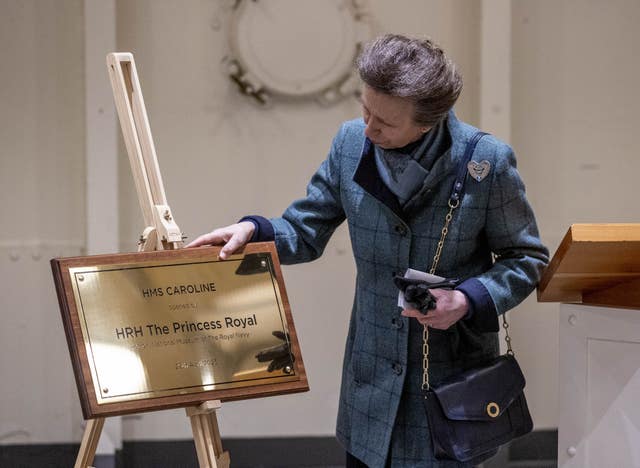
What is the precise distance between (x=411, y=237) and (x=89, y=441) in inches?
34.3

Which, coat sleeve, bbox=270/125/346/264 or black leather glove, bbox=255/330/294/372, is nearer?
black leather glove, bbox=255/330/294/372

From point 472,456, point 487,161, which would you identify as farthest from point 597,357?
point 487,161

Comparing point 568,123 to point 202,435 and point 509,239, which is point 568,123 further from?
point 202,435

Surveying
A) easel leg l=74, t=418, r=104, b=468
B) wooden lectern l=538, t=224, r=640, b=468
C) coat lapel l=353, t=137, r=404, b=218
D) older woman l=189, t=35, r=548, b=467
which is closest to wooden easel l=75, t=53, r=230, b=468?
easel leg l=74, t=418, r=104, b=468

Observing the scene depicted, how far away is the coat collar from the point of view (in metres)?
1.78

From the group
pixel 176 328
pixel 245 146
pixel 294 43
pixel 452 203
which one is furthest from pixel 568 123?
pixel 176 328

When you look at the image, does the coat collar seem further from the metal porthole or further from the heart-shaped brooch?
the metal porthole

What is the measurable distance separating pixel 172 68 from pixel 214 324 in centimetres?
215

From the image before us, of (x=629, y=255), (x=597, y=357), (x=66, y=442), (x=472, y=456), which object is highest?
(x=629, y=255)

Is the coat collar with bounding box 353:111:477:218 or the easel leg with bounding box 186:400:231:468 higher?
the coat collar with bounding box 353:111:477:218

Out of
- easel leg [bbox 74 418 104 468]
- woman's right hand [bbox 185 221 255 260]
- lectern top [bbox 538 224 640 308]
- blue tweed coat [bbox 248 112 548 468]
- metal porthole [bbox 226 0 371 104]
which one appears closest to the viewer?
lectern top [bbox 538 224 640 308]

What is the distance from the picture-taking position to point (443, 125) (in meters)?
1.83

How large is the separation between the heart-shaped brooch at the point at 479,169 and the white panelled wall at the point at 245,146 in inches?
78.4

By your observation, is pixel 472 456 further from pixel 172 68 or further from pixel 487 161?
pixel 172 68
